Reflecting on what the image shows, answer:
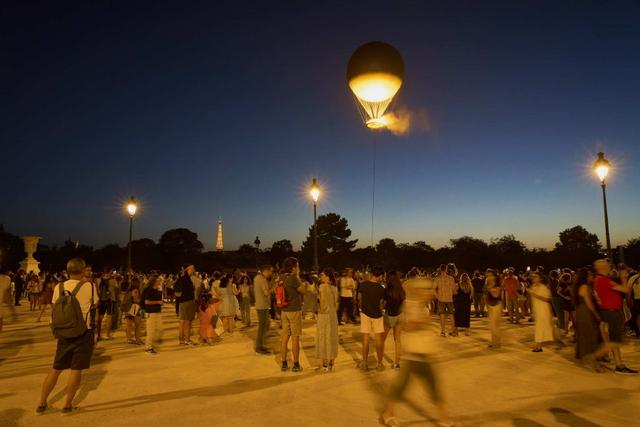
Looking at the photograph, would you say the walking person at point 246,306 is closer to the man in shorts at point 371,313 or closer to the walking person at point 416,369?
the man in shorts at point 371,313

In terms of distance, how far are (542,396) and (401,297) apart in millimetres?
2865

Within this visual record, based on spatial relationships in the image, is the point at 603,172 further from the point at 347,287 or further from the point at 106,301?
the point at 106,301

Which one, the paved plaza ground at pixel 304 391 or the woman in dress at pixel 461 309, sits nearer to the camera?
the paved plaza ground at pixel 304 391

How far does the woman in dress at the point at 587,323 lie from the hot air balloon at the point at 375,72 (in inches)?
211

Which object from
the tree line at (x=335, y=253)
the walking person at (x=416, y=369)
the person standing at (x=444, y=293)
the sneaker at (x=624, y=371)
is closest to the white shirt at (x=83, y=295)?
the walking person at (x=416, y=369)

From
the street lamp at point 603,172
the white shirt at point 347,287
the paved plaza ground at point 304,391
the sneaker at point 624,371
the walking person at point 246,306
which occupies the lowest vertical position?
Answer: the paved plaza ground at point 304,391

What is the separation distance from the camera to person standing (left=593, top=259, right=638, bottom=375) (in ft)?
25.7

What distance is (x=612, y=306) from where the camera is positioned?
26.0ft

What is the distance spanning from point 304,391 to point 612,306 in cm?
588

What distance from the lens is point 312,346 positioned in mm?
10883

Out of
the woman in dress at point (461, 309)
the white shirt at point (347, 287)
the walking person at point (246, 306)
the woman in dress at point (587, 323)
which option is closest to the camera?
the woman in dress at point (587, 323)

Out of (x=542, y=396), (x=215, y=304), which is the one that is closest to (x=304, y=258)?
(x=215, y=304)

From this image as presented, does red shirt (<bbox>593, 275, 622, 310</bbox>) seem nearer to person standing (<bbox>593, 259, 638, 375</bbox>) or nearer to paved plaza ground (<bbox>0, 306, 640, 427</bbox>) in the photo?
person standing (<bbox>593, 259, 638, 375</bbox>)

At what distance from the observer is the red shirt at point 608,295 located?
26.0 ft
